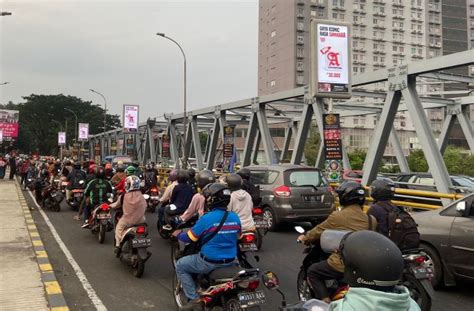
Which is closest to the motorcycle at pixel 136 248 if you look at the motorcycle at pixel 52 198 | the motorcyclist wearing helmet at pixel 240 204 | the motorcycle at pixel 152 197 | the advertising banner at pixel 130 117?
the motorcyclist wearing helmet at pixel 240 204

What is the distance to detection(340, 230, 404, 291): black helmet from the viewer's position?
174 cm

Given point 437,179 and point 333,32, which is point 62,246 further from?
point 333,32

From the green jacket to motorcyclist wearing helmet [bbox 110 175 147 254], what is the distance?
552 centimetres

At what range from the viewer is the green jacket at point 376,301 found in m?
1.69

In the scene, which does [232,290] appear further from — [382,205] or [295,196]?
[295,196]

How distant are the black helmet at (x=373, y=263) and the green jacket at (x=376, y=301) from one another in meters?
0.04

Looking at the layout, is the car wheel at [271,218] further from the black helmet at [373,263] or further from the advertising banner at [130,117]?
the advertising banner at [130,117]

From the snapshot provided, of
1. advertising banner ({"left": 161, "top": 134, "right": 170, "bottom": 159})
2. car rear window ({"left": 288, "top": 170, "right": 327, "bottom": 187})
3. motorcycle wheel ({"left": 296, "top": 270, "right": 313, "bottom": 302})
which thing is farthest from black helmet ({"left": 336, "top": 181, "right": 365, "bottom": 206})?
advertising banner ({"left": 161, "top": 134, "right": 170, "bottom": 159})

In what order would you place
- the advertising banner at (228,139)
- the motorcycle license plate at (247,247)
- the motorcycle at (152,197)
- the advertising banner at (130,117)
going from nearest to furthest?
the motorcycle license plate at (247,247)
the motorcycle at (152,197)
the advertising banner at (228,139)
the advertising banner at (130,117)

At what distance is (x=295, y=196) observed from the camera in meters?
10.2

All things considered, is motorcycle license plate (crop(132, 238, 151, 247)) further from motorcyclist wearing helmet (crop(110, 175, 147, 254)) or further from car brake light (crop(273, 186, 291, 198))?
car brake light (crop(273, 186, 291, 198))

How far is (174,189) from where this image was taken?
814 centimetres

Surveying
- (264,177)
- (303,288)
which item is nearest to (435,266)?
(303,288)

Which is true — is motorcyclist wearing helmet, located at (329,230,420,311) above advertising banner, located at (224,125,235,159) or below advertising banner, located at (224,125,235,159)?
below
